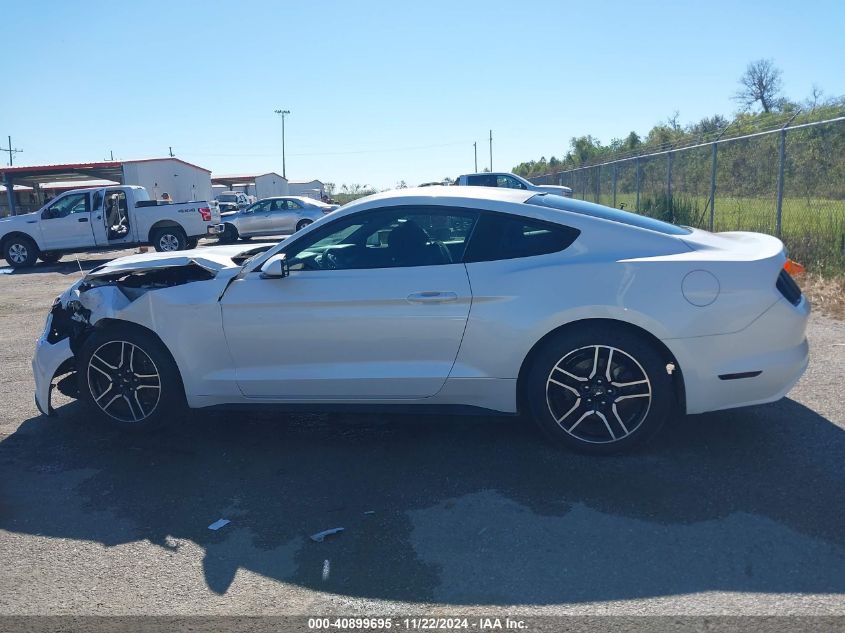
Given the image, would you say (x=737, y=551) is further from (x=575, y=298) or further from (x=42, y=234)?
(x=42, y=234)

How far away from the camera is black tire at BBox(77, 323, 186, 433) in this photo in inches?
186

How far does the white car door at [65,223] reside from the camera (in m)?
18.3

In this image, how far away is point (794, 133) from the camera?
10680 mm

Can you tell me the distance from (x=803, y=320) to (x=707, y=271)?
64 cm

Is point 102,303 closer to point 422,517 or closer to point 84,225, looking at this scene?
point 422,517

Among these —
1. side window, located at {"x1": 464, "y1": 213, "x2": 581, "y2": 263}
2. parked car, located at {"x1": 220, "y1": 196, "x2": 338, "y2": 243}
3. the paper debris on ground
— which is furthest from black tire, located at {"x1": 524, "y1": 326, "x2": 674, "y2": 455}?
parked car, located at {"x1": 220, "y1": 196, "x2": 338, "y2": 243}

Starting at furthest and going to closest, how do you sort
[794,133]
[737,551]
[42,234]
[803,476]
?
[42,234] → [794,133] → [803,476] → [737,551]

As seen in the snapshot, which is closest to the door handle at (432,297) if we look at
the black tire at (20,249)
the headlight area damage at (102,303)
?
the headlight area damage at (102,303)

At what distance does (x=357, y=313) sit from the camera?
4.36 meters

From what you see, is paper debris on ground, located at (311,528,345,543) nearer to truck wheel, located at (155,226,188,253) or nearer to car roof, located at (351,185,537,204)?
car roof, located at (351,185,537,204)

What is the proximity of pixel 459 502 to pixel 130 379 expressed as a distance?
8.04 ft

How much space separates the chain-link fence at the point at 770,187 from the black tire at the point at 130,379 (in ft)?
28.3

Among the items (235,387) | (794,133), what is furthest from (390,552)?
(794,133)

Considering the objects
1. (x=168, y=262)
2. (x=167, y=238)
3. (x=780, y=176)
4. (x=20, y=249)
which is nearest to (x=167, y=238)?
(x=167, y=238)
